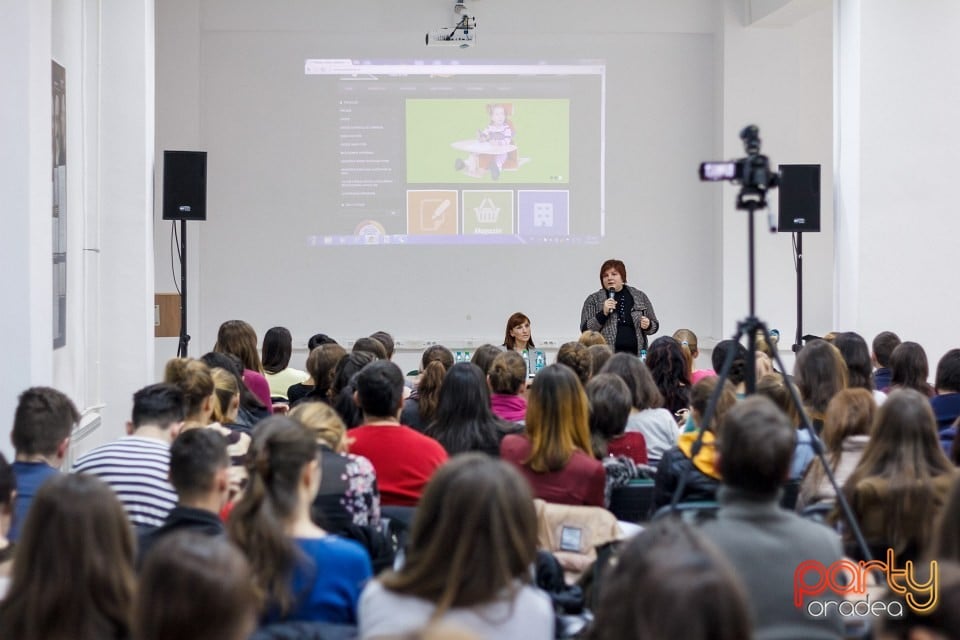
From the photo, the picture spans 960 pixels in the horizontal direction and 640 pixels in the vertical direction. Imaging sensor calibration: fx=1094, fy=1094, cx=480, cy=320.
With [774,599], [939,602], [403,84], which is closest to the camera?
[939,602]

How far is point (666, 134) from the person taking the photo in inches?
360

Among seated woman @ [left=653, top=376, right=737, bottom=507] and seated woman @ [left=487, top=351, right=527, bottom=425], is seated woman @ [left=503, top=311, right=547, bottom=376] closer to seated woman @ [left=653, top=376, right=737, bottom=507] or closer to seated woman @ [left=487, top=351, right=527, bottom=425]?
seated woman @ [left=487, top=351, right=527, bottom=425]

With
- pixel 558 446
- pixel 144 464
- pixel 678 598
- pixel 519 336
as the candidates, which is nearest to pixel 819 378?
pixel 558 446

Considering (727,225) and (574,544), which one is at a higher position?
(727,225)

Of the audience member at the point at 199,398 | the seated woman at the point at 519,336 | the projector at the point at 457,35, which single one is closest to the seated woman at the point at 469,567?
the audience member at the point at 199,398

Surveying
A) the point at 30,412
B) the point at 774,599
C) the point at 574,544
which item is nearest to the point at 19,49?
the point at 30,412

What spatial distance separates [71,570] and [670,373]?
12.1 feet

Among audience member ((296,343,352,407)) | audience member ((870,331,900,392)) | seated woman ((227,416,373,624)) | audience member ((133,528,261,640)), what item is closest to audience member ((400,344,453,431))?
audience member ((296,343,352,407))

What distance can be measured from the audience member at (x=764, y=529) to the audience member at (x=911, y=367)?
2.56m

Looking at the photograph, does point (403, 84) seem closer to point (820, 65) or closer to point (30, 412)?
point (820, 65)

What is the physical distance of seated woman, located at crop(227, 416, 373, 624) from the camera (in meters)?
2.15

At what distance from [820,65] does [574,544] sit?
743 cm

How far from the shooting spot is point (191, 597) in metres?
1.47

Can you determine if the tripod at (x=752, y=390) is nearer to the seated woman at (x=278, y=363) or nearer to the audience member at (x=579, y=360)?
the audience member at (x=579, y=360)
